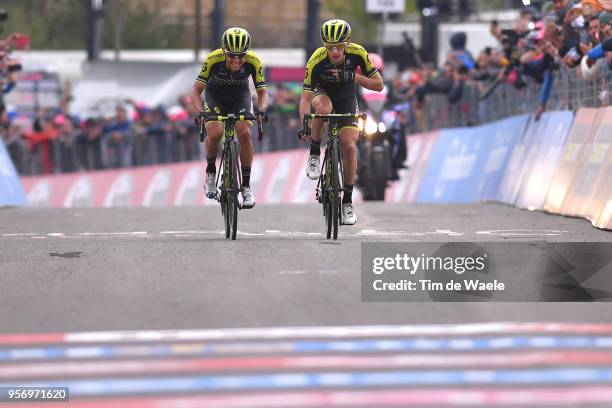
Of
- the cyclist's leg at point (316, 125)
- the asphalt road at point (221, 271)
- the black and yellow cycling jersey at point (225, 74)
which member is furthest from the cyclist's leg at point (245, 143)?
the cyclist's leg at point (316, 125)

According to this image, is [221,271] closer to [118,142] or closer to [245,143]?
[245,143]

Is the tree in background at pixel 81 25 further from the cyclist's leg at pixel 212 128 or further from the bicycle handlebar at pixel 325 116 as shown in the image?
the bicycle handlebar at pixel 325 116

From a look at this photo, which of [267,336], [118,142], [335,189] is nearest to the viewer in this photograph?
[267,336]

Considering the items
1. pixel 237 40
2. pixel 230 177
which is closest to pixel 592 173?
pixel 230 177

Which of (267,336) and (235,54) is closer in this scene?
(267,336)

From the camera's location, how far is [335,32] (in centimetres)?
1454

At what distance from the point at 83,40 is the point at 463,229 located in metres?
67.7

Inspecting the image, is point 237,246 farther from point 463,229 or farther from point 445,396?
point 445,396

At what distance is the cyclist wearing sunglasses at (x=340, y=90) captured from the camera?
49.1 feet

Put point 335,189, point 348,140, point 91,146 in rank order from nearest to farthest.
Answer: point 335,189
point 348,140
point 91,146

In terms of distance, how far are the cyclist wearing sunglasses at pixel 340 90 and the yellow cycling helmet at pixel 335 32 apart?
0.14 m

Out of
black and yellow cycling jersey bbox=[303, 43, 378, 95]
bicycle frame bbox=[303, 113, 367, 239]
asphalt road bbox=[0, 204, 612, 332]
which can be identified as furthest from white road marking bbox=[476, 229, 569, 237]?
black and yellow cycling jersey bbox=[303, 43, 378, 95]

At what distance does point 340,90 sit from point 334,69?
28 cm

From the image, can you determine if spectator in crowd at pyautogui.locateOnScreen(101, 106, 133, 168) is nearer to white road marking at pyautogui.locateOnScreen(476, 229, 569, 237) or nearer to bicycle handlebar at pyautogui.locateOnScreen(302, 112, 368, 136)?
white road marking at pyautogui.locateOnScreen(476, 229, 569, 237)
